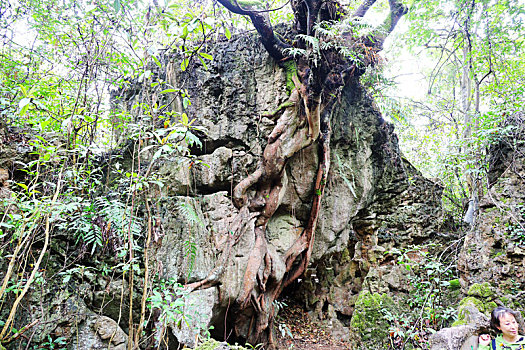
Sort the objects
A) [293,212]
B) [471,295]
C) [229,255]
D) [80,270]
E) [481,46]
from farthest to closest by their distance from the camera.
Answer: [481,46] < [293,212] < [229,255] < [471,295] < [80,270]

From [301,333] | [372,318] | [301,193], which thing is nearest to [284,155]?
[301,193]

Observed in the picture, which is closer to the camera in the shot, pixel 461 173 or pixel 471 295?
pixel 471 295

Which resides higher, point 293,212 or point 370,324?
point 293,212

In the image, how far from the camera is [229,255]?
4418 mm

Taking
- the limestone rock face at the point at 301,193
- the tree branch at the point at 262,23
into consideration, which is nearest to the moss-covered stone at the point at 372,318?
the limestone rock face at the point at 301,193

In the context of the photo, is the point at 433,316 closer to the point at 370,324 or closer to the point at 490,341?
the point at 370,324

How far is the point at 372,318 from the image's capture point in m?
4.81

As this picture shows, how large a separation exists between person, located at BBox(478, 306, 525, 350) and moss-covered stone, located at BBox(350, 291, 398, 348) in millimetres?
2042

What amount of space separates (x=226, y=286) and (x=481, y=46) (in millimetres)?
7289

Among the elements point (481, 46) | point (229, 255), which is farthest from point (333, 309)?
point (481, 46)

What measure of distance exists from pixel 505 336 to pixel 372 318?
2311 mm

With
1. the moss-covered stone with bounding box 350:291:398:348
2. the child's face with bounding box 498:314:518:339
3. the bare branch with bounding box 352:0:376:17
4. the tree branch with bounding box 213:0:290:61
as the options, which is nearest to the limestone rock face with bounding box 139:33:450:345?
the moss-covered stone with bounding box 350:291:398:348

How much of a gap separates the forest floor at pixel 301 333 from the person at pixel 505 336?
347 centimetres

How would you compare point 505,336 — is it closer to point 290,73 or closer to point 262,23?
point 290,73
